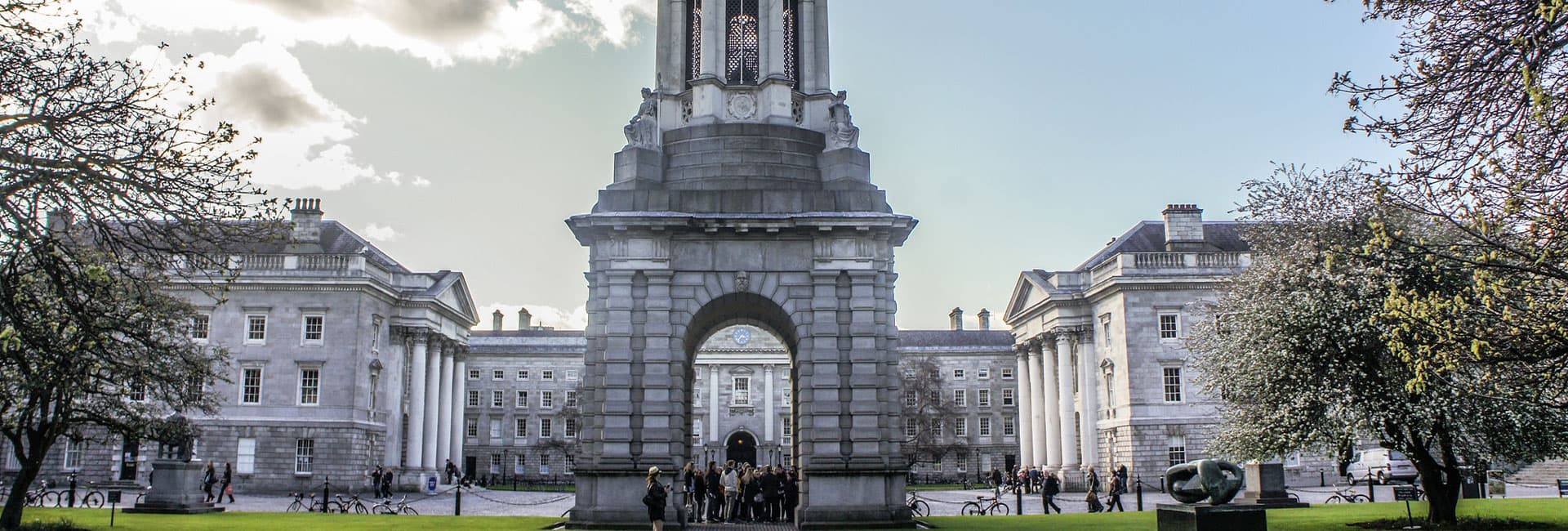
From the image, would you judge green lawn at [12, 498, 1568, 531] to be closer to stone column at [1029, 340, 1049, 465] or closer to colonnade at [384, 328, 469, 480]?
colonnade at [384, 328, 469, 480]

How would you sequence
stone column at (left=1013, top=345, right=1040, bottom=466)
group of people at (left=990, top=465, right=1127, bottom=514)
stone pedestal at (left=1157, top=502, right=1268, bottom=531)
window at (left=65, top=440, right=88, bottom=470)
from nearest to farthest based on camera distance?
stone pedestal at (left=1157, top=502, right=1268, bottom=531)
group of people at (left=990, top=465, right=1127, bottom=514)
window at (left=65, top=440, right=88, bottom=470)
stone column at (left=1013, top=345, right=1040, bottom=466)

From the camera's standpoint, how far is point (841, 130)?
80.8 ft

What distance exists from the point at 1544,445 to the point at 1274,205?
679 cm

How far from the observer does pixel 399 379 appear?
177ft

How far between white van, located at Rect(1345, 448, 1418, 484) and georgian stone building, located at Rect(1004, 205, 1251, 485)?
21.8 ft

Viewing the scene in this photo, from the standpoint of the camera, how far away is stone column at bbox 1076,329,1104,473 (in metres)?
51.9

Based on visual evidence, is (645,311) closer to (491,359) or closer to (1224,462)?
(1224,462)

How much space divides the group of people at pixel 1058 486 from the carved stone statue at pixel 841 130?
12.5 meters

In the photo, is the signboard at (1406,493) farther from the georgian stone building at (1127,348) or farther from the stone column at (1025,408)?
the stone column at (1025,408)

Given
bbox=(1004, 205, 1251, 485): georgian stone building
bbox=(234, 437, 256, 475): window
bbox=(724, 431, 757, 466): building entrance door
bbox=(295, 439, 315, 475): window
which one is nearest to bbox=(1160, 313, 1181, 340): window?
bbox=(1004, 205, 1251, 485): georgian stone building

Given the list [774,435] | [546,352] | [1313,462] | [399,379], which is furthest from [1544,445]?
[546,352]

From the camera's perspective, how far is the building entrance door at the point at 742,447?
262 ft

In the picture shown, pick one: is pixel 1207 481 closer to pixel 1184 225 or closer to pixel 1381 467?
pixel 1381 467

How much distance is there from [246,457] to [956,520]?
1321 inches
